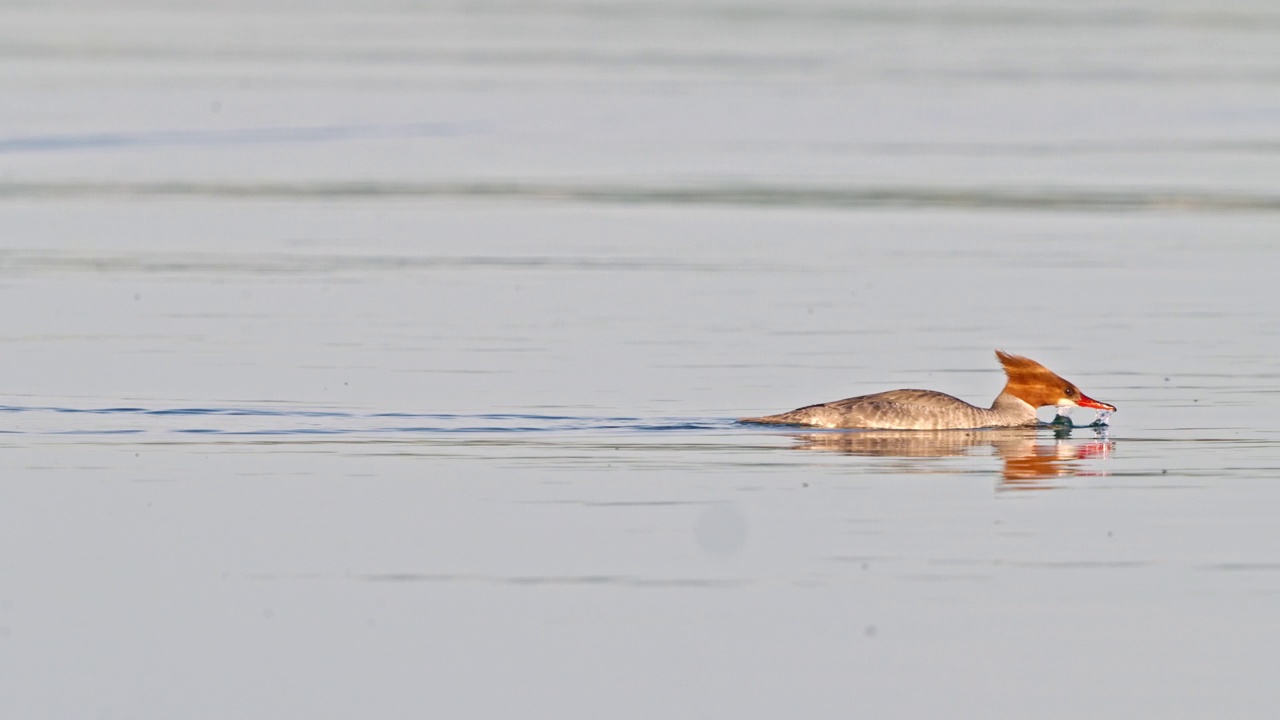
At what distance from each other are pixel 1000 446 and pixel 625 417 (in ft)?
7.71

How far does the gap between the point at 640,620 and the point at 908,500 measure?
118 inches

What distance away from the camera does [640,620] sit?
10023 mm

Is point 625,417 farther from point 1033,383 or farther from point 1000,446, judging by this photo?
point 1033,383

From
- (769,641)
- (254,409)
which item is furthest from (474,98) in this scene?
(769,641)

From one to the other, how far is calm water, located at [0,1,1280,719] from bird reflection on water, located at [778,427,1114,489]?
5cm

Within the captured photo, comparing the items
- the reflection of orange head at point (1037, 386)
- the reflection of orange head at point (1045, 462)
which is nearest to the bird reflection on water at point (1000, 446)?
the reflection of orange head at point (1045, 462)

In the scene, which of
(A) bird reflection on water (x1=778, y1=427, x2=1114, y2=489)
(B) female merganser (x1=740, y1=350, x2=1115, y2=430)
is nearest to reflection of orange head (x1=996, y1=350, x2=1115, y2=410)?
(B) female merganser (x1=740, y1=350, x2=1115, y2=430)

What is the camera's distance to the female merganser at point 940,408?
Answer: 15.0 metres

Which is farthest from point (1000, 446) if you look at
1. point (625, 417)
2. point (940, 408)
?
point (625, 417)

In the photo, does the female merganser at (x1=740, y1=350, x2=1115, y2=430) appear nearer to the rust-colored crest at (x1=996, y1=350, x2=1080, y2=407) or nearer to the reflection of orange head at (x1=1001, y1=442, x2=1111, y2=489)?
the rust-colored crest at (x1=996, y1=350, x2=1080, y2=407)

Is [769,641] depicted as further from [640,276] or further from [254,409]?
[640,276]

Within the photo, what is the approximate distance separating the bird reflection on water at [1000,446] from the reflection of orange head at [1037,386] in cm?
22

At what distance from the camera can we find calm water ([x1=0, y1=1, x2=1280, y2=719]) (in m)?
9.54

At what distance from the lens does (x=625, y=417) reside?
49.8ft
